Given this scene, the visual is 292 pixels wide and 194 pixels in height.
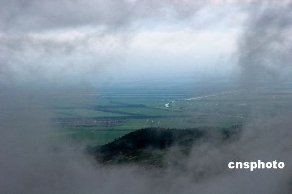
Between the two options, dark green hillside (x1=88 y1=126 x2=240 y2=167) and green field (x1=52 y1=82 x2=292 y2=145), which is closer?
dark green hillside (x1=88 y1=126 x2=240 y2=167)

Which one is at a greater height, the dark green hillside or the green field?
the green field

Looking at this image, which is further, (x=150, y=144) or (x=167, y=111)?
(x=167, y=111)

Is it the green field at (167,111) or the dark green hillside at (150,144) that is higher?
the green field at (167,111)

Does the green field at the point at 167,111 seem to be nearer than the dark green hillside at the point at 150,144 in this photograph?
No

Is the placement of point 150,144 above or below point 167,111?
below
